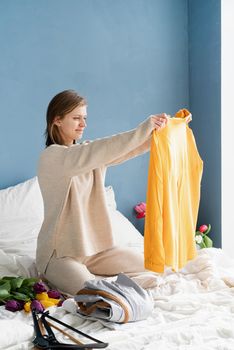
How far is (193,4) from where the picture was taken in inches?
137

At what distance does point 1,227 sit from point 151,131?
0.92 metres

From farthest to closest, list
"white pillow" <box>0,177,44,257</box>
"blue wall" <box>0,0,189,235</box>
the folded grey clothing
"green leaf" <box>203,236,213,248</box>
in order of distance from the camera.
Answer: "green leaf" <box>203,236,213,248</box>
"blue wall" <box>0,0,189,235</box>
"white pillow" <box>0,177,44,257</box>
the folded grey clothing

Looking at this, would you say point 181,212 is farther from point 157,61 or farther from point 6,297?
point 157,61

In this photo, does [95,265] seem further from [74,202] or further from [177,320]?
[177,320]

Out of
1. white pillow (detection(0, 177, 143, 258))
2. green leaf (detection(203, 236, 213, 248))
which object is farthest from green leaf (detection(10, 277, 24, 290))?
green leaf (detection(203, 236, 213, 248))

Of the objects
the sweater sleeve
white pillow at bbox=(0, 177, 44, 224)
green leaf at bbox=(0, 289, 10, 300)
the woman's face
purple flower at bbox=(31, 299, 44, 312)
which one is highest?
the woman's face

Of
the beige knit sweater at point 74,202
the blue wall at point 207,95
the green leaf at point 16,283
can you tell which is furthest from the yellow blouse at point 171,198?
the blue wall at point 207,95

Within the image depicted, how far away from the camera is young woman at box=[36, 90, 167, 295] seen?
2.01 meters

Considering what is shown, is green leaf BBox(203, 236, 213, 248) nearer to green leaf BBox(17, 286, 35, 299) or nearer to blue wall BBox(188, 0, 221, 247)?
blue wall BBox(188, 0, 221, 247)

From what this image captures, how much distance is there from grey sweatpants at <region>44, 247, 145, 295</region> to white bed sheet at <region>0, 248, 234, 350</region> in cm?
16

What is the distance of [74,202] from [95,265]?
0.29m

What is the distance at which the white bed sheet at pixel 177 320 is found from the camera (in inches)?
53.9

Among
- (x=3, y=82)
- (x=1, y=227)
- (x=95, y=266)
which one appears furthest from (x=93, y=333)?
(x=3, y=82)

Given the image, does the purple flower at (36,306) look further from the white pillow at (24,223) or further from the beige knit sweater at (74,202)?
the white pillow at (24,223)
